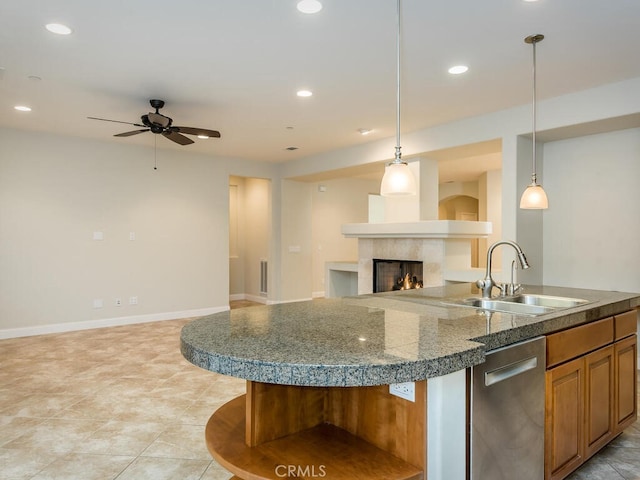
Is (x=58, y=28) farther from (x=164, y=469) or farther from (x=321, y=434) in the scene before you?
(x=321, y=434)

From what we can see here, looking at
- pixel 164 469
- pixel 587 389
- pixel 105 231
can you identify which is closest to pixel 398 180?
pixel 587 389

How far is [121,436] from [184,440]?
402 millimetres

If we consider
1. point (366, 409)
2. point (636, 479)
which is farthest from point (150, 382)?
point (636, 479)

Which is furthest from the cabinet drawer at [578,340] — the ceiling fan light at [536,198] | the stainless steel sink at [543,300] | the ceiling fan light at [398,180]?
the ceiling fan light at [398,180]

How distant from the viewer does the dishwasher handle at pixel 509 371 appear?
1536 millimetres

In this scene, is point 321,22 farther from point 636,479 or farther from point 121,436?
point 636,479

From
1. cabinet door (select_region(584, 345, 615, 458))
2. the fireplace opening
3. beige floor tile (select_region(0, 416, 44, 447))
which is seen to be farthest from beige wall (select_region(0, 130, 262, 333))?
cabinet door (select_region(584, 345, 615, 458))

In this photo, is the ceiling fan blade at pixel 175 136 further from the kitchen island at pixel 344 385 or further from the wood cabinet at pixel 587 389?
the wood cabinet at pixel 587 389

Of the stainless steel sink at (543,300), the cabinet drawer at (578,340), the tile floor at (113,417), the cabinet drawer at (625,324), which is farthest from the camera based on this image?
the stainless steel sink at (543,300)

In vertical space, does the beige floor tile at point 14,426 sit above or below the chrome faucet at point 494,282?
below

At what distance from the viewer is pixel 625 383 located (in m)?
2.44

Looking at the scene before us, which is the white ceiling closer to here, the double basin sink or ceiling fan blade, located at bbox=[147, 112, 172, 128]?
ceiling fan blade, located at bbox=[147, 112, 172, 128]

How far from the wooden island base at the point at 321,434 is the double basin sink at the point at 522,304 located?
93cm

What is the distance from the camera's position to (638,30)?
2705 millimetres
